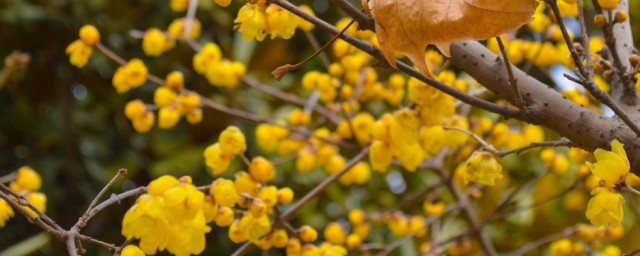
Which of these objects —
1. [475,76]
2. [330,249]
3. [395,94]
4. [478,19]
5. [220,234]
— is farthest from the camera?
[220,234]

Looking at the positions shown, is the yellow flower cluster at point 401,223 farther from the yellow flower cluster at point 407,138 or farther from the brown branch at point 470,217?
the yellow flower cluster at point 407,138

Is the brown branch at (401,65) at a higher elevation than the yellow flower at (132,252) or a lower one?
higher

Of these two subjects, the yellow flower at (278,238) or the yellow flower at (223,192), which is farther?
the yellow flower at (278,238)

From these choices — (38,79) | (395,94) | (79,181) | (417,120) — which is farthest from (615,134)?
(38,79)

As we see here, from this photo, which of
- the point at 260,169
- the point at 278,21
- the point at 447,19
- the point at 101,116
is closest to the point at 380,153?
the point at 260,169

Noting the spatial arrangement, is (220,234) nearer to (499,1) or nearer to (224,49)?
(224,49)

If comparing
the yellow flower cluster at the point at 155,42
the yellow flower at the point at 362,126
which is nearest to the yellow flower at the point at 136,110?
the yellow flower cluster at the point at 155,42

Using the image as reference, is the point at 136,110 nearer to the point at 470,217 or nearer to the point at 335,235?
the point at 335,235
